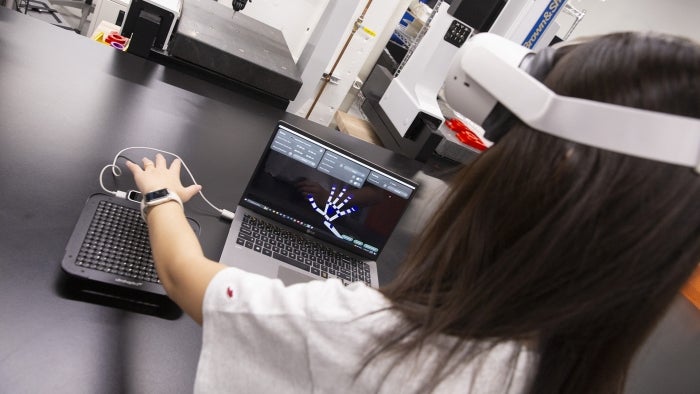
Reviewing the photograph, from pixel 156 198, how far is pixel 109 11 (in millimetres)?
2233

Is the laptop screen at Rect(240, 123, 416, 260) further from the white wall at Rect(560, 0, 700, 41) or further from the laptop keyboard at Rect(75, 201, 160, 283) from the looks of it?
the white wall at Rect(560, 0, 700, 41)

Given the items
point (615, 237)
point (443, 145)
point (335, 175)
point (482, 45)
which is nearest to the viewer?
point (615, 237)

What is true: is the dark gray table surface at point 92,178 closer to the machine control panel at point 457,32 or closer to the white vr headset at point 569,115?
the white vr headset at point 569,115

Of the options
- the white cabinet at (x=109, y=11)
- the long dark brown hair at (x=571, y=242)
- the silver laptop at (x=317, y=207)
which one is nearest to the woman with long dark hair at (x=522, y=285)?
the long dark brown hair at (x=571, y=242)

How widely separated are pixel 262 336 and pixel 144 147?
0.72 m

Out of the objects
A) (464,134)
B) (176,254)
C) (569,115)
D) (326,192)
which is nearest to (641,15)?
(464,134)

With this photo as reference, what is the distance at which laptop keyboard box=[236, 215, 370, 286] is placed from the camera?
3.18ft

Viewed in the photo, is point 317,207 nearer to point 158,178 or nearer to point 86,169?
point 158,178

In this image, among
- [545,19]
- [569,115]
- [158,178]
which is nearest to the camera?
[569,115]

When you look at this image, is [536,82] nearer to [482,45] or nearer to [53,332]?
[482,45]

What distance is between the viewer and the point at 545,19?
5.79 ft

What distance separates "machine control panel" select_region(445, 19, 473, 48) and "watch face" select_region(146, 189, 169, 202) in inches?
54.6

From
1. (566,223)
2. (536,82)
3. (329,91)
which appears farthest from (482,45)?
(329,91)

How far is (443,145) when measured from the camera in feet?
6.27
